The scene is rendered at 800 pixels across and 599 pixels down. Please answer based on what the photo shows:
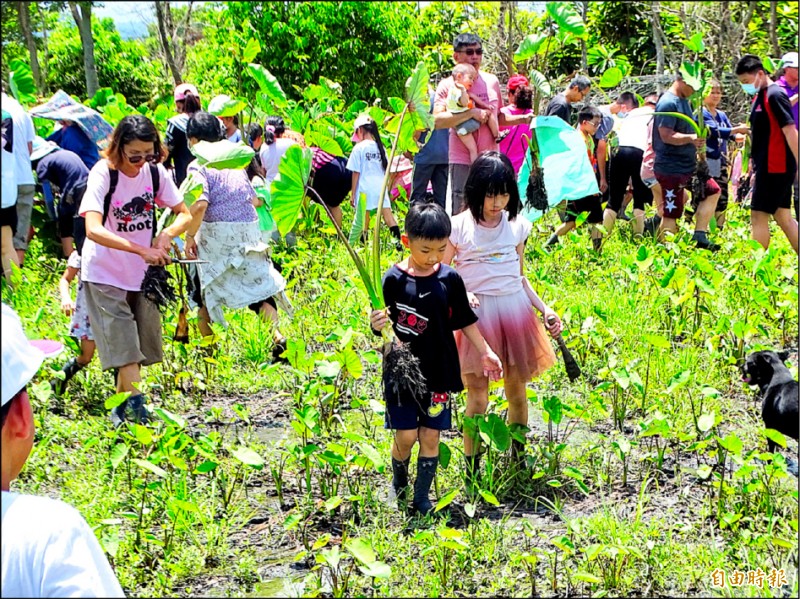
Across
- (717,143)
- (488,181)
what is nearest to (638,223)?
(717,143)

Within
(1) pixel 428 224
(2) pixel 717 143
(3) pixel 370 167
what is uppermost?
(1) pixel 428 224

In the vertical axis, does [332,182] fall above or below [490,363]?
above

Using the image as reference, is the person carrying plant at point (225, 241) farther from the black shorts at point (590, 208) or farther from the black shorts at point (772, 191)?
the black shorts at point (772, 191)

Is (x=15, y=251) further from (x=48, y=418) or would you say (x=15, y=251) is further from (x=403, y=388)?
(x=403, y=388)

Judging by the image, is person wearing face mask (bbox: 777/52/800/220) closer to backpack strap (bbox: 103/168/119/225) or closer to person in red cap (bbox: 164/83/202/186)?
person in red cap (bbox: 164/83/202/186)

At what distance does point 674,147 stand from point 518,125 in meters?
1.44

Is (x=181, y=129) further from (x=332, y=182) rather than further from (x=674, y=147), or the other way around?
(x=674, y=147)

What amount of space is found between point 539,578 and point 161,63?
761 inches

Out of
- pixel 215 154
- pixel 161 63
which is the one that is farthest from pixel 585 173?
pixel 161 63

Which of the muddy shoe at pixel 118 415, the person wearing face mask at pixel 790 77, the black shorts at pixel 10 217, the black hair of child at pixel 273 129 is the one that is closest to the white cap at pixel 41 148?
the black shorts at pixel 10 217

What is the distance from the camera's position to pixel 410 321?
134 inches

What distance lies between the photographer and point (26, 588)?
4.25ft

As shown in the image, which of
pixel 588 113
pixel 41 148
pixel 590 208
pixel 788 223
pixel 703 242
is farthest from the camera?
pixel 588 113

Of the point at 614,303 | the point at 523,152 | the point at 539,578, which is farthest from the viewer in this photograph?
the point at 523,152
